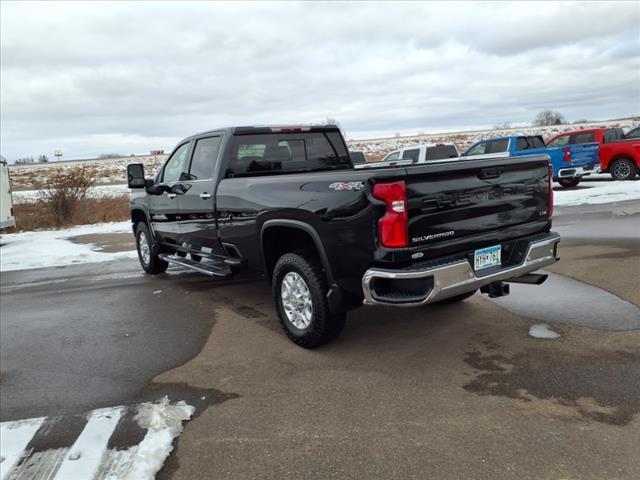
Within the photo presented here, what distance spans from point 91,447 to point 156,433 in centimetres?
39

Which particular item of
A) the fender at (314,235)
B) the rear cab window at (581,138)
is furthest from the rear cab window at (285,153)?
the rear cab window at (581,138)

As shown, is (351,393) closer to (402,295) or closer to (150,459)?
(402,295)

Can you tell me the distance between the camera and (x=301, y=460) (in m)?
3.03

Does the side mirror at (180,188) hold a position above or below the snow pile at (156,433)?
above

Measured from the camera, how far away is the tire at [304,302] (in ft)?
14.4

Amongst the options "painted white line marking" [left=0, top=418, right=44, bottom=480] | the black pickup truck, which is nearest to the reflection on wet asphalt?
the black pickup truck

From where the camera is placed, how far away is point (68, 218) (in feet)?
53.2

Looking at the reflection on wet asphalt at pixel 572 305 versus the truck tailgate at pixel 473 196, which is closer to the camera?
the truck tailgate at pixel 473 196

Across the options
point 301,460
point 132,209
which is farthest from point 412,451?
point 132,209

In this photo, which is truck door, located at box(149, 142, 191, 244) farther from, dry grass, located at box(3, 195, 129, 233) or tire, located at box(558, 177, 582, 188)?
tire, located at box(558, 177, 582, 188)

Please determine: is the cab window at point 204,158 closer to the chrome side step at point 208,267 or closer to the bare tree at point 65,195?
the chrome side step at point 208,267

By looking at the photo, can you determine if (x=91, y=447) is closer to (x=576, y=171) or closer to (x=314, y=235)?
(x=314, y=235)

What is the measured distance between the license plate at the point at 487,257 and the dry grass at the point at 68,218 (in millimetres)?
14575

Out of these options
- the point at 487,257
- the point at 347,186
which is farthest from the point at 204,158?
the point at 487,257
